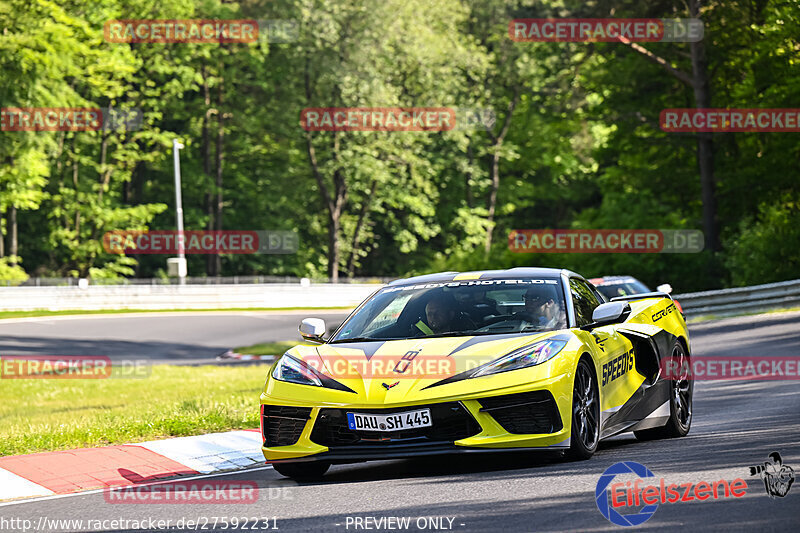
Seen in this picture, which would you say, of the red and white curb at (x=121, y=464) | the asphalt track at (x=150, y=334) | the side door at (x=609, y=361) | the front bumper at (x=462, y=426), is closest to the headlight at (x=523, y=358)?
the front bumper at (x=462, y=426)

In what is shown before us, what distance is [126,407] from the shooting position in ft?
50.6

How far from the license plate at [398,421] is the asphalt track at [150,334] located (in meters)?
20.7

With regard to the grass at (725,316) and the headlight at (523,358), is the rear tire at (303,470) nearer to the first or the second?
the headlight at (523,358)

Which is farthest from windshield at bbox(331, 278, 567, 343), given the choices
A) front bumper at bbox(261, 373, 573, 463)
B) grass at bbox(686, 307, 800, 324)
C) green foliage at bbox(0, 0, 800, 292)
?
green foliage at bbox(0, 0, 800, 292)

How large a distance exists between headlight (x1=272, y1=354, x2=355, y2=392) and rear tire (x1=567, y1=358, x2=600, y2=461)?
156 centimetres

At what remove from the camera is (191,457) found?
9883 mm

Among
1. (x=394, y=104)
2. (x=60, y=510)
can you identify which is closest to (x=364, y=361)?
(x=60, y=510)

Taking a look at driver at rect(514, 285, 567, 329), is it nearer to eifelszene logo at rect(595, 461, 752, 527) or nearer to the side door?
the side door

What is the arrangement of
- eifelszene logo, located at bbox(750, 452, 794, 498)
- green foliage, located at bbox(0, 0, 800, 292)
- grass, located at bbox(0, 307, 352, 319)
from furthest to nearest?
grass, located at bbox(0, 307, 352, 319) < green foliage, located at bbox(0, 0, 800, 292) < eifelszene logo, located at bbox(750, 452, 794, 498)

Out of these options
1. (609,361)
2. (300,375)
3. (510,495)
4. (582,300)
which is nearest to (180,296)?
(582,300)

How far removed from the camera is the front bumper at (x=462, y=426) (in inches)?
303

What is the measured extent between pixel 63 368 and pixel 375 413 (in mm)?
17650

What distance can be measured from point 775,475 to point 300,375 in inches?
127

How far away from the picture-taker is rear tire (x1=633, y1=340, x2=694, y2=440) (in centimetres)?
1020
